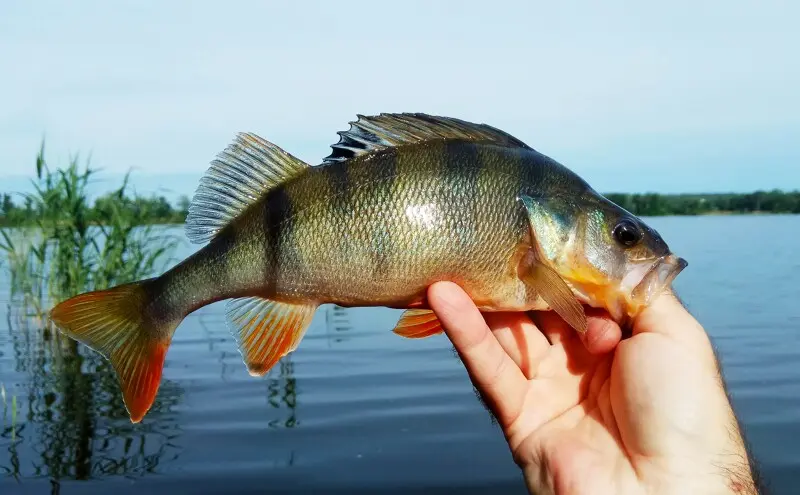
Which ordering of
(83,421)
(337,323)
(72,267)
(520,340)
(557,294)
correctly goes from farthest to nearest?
(337,323) → (72,267) → (83,421) → (520,340) → (557,294)

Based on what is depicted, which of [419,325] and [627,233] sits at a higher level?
[627,233]

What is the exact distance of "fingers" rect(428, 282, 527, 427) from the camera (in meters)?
2.88

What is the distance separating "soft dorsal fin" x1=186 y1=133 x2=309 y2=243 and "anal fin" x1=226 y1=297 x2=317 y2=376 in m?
0.32

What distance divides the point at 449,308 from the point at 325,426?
619 cm

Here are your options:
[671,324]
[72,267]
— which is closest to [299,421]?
[72,267]

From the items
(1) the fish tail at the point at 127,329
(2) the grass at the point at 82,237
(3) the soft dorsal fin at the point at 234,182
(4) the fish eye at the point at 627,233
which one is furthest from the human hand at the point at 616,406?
(2) the grass at the point at 82,237

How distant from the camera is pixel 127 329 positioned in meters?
3.17

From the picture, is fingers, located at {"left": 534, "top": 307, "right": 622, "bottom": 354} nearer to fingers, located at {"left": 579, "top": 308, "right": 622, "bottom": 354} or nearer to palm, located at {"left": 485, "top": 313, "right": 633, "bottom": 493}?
fingers, located at {"left": 579, "top": 308, "right": 622, "bottom": 354}

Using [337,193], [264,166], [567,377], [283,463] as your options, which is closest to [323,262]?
[337,193]

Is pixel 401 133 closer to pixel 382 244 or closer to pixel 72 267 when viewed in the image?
pixel 382 244

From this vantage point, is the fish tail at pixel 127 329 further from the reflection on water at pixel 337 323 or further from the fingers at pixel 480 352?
the reflection on water at pixel 337 323

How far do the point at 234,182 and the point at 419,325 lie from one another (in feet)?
3.02

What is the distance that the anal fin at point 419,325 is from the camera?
3135 millimetres

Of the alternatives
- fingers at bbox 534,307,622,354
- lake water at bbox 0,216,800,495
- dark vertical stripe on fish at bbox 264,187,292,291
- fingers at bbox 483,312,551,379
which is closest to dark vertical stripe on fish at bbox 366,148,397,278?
dark vertical stripe on fish at bbox 264,187,292,291
